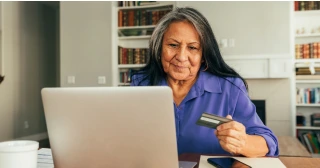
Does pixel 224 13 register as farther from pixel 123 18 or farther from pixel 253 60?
pixel 123 18

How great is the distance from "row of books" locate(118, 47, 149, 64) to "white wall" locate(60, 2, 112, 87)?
0.17m

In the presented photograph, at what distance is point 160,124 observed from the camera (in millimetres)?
623

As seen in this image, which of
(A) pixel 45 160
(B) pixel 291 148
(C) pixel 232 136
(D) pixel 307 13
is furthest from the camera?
(D) pixel 307 13

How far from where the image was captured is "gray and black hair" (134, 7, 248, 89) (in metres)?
1.25

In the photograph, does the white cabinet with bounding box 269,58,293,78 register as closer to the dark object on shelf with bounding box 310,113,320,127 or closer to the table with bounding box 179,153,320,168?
the dark object on shelf with bounding box 310,113,320,127

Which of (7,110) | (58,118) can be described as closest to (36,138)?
(7,110)

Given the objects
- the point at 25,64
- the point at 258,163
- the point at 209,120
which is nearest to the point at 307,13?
the point at 258,163

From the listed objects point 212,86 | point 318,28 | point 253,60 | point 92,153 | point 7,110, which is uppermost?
point 318,28

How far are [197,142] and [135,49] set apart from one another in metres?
2.94

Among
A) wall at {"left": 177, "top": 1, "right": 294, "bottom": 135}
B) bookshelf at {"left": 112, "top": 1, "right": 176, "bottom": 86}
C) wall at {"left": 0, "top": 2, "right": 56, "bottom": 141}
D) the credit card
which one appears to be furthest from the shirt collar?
wall at {"left": 0, "top": 2, "right": 56, "bottom": 141}

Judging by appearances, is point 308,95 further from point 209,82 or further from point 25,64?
point 25,64

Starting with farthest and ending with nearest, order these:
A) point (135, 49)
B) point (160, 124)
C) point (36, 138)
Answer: point (36, 138)
point (135, 49)
point (160, 124)

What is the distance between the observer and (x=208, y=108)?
4.05 ft

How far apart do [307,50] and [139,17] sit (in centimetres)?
227
